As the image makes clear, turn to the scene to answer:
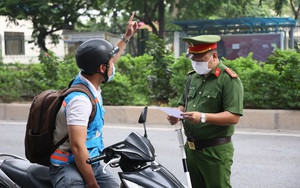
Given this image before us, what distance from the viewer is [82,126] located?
8.63 ft

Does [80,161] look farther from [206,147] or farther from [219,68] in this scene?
[219,68]

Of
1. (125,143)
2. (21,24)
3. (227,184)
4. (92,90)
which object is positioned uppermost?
(21,24)

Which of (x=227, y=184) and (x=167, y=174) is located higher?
(x=167, y=174)

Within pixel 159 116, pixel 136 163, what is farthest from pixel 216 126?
pixel 159 116

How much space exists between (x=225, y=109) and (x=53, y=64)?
8.57m

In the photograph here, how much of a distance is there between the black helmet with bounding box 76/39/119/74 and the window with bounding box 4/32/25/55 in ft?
48.1

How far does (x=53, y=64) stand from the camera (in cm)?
1133

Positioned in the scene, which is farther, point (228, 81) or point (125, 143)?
point (228, 81)

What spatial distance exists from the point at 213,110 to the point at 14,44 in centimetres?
1667

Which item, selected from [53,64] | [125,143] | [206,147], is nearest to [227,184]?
[206,147]

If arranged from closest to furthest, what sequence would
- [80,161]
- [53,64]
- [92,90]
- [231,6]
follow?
[80,161]
[92,90]
[53,64]
[231,6]

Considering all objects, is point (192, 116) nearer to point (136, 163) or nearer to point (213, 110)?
point (213, 110)

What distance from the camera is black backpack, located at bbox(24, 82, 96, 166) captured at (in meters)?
2.73

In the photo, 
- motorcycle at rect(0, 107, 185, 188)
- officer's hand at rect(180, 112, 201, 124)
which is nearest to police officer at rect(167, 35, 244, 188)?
officer's hand at rect(180, 112, 201, 124)
